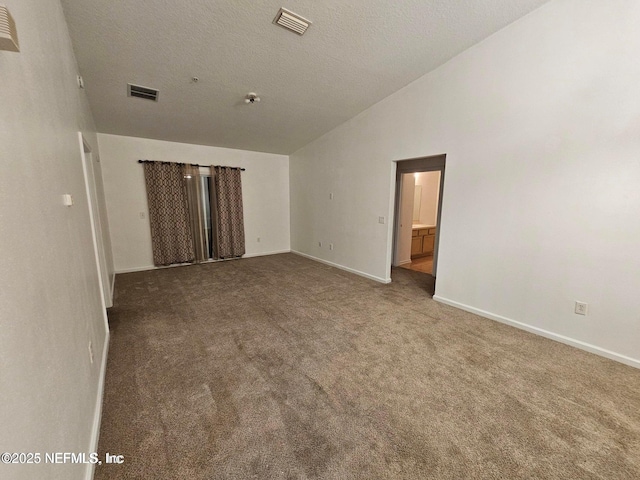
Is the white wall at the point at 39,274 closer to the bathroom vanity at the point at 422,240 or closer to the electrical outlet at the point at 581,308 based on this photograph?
the electrical outlet at the point at 581,308

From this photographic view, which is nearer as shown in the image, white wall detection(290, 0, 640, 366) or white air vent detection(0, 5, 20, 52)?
white air vent detection(0, 5, 20, 52)

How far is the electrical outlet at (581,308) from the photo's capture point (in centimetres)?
240

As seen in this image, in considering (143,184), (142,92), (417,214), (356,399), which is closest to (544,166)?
(356,399)

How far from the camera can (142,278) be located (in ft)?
14.8

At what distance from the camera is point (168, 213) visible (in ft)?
16.7

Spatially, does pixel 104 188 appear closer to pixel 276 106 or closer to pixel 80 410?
pixel 276 106

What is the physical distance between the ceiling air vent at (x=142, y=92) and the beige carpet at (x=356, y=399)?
9.24 feet

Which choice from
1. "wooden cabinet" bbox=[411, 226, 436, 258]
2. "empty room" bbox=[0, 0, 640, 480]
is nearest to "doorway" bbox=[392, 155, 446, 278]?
"wooden cabinet" bbox=[411, 226, 436, 258]

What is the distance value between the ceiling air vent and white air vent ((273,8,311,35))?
1.96 m

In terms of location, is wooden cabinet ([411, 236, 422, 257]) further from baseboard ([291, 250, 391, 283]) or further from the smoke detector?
the smoke detector

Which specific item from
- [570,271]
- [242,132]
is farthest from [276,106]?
[570,271]

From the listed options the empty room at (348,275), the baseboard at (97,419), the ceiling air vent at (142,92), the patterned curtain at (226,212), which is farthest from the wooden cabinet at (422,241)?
the baseboard at (97,419)

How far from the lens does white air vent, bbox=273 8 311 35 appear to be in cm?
230

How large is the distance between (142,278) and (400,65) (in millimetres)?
5286
